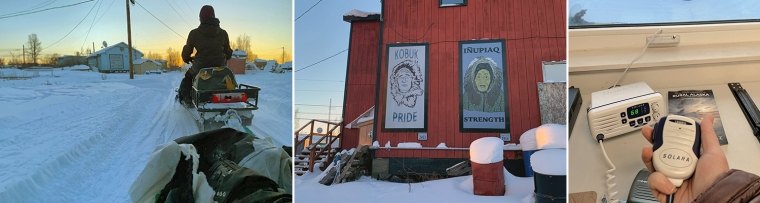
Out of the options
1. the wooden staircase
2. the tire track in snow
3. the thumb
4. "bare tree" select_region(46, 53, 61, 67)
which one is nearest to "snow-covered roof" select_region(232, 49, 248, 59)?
the tire track in snow

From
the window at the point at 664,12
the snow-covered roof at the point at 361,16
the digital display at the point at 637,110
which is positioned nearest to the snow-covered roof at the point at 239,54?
the snow-covered roof at the point at 361,16

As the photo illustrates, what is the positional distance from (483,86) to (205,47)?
1.10m

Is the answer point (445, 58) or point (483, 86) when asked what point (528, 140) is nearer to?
point (483, 86)

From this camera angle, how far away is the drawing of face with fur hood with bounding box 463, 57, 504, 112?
198 centimetres

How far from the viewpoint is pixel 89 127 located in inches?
Answer: 88.6

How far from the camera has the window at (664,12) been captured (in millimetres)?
2152

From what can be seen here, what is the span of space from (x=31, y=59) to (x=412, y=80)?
143 cm

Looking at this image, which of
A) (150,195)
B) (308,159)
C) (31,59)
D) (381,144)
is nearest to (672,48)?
(381,144)

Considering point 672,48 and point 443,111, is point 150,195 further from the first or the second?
point 672,48

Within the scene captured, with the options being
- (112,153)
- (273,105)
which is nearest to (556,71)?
(273,105)

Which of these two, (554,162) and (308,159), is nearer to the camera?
(554,162)

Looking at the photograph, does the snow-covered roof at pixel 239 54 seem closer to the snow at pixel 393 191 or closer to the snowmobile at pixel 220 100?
the snowmobile at pixel 220 100

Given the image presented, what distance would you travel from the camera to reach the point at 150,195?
2275mm

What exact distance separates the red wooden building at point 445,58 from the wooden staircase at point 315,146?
4cm
